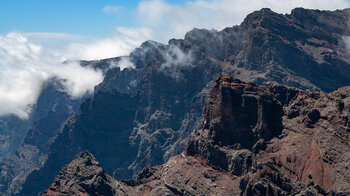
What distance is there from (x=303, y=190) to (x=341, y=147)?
30.3m

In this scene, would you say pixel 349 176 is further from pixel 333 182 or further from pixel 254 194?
pixel 254 194

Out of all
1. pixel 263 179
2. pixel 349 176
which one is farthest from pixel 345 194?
pixel 263 179

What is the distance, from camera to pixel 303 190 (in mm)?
185375

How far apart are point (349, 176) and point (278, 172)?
30266mm

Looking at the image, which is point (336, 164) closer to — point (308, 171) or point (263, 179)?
point (308, 171)

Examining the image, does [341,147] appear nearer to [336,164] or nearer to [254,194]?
[336,164]

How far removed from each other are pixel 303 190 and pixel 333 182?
1497cm

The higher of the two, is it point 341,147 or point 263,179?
point 341,147

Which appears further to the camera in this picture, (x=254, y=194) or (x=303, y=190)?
(x=254, y=194)

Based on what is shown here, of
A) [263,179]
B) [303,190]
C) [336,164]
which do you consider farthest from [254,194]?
[336,164]

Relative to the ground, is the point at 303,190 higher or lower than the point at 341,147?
lower

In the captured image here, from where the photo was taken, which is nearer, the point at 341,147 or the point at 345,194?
the point at 345,194

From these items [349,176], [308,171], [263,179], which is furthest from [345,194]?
[263,179]

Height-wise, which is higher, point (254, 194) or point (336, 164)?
point (336, 164)
